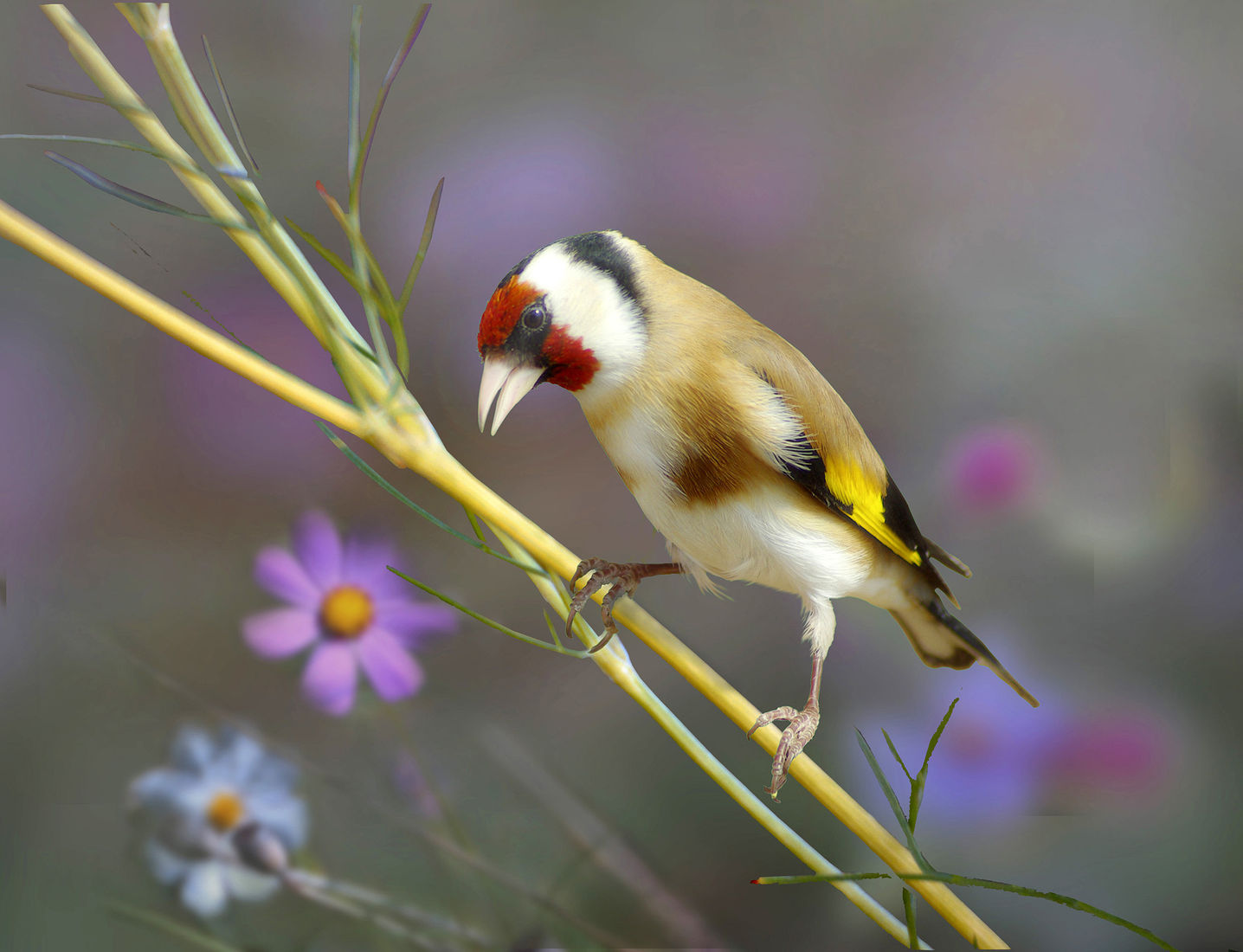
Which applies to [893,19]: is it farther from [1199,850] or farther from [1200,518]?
[1199,850]

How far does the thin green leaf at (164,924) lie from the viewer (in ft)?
2.27

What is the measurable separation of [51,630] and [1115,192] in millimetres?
874

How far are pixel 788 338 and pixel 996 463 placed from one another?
7.1 inches

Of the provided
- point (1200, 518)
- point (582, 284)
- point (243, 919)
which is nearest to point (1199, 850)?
point (1200, 518)

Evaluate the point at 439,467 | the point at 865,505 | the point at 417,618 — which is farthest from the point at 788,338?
the point at 417,618

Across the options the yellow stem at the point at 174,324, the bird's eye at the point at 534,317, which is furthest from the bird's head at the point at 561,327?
the yellow stem at the point at 174,324

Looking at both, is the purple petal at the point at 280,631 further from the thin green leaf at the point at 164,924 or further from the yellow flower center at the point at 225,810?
the thin green leaf at the point at 164,924

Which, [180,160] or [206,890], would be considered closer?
[180,160]

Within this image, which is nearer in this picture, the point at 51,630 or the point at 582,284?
the point at 582,284

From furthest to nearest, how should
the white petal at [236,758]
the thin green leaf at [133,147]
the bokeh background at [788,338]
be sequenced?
the white petal at [236,758]
the bokeh background at [788,338]
the thin green leaf at [133,147]

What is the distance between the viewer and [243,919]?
70cm

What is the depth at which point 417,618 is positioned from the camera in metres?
0.69

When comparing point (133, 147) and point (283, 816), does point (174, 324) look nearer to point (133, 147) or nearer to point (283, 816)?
point (133, 147)

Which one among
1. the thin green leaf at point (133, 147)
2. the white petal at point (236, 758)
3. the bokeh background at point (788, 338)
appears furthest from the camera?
the white petal at point (236, 758)
